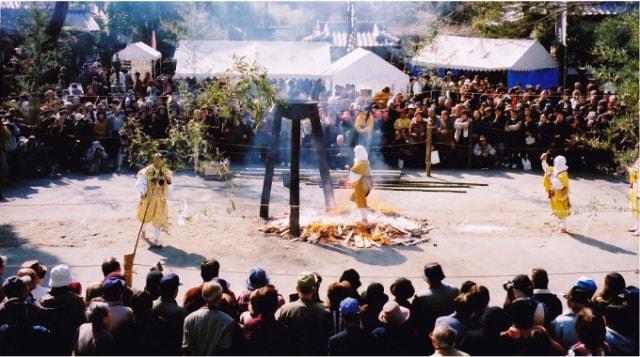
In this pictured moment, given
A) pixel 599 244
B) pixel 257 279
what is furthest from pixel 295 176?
pixel 257 279

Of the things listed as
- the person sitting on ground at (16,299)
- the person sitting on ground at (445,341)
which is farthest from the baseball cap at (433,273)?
the person sitting on ground at (16,299)

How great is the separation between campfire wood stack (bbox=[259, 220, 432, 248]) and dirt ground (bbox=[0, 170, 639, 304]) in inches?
8.7

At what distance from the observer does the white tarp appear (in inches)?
838

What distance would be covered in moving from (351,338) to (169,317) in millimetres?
1603

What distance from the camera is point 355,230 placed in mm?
11688

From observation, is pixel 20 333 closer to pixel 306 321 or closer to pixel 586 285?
pixel 306 321

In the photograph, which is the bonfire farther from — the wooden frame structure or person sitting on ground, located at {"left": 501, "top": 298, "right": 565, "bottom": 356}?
person sitting on ground, located at {"left": 501, "top": 298, "right": 565, "bottom": 356}

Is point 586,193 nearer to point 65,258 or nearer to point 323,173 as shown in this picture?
point 323,173

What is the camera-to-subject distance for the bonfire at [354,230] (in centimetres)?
1134

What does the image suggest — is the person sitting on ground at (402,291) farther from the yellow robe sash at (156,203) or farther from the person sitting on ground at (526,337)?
the yellow robe sash at (156,203)

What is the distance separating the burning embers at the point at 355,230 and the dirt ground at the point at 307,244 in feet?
0.78

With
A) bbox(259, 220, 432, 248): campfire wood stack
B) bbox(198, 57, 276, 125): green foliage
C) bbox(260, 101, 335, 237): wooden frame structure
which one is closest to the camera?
bbox(198, 57, 276, 125): green foliage

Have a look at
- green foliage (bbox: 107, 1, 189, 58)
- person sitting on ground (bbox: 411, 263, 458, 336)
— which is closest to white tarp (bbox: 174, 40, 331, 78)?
green foliage (bbox: 107, 1, 189, 58)

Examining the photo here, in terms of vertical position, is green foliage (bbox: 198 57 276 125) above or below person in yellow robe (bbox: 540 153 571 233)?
above
